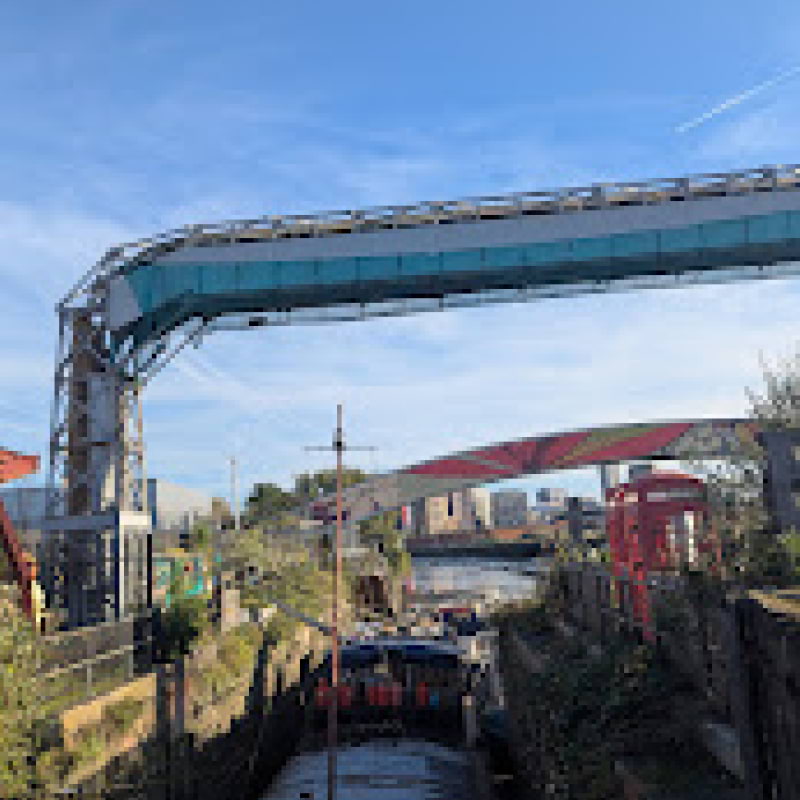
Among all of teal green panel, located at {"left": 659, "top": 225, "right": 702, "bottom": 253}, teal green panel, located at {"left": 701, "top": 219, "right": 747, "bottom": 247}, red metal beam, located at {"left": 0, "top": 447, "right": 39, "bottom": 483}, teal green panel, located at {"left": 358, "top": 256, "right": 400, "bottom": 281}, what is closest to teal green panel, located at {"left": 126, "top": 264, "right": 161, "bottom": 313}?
red metal beam, located at {"left": 0, "top": 447, "right": 39, "bottom": 483}

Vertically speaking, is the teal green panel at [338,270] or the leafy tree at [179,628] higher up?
the teal green panel at [338,270]

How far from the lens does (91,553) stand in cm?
2372

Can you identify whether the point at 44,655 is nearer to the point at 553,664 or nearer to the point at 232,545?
the point at 553,664

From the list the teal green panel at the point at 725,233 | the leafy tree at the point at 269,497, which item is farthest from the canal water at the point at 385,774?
the leafy tree at the point at 269,497

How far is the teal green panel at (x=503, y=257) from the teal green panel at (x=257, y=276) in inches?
261

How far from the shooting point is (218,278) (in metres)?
24.4

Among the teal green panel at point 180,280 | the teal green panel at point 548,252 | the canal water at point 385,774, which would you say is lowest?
the canal water at point 385,774

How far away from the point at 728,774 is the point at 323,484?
3920 inches

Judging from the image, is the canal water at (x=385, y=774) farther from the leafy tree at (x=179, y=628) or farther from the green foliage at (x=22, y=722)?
the green foliage at (x=22, y=722)

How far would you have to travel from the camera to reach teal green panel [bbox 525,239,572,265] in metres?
24.5

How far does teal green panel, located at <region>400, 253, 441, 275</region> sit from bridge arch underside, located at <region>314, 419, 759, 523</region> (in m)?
17.2

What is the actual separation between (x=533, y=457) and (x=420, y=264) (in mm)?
18614

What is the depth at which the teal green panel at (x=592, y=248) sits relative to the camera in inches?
960

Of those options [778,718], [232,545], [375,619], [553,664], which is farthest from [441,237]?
[375,619]
